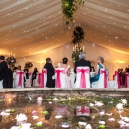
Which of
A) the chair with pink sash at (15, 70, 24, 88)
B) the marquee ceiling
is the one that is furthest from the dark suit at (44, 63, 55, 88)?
the chair with pink sash at (15, 70, 24, 88)

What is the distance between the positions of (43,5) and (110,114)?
5.71 m

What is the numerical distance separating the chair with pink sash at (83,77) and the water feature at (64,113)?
248cm

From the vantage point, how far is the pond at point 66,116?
211 cm

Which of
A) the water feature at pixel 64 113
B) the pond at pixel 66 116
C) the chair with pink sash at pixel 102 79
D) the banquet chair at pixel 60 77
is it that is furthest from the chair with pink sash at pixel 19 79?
the pond at pixel 66 116

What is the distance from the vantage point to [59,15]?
961 cm

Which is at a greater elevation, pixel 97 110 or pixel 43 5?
pixel 43 5

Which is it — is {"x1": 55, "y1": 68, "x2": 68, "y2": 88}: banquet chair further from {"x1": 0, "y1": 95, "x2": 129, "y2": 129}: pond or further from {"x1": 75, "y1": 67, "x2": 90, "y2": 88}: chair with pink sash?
{"x1": 0, "y1": 95, "x2": 129, "y2": 129}: pond

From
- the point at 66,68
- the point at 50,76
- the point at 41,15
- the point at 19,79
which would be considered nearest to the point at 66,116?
the point at 66,68

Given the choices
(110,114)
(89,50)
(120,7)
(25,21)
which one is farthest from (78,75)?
(89,50)

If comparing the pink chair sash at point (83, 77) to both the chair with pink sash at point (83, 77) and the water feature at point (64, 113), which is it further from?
the water feature at point (64, 113)

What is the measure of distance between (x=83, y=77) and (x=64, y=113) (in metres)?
3.83

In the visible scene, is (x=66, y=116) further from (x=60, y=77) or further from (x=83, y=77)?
(x=60, y=77)

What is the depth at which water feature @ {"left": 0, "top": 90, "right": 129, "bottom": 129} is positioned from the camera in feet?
7.02

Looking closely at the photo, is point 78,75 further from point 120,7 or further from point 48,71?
point 120,7
